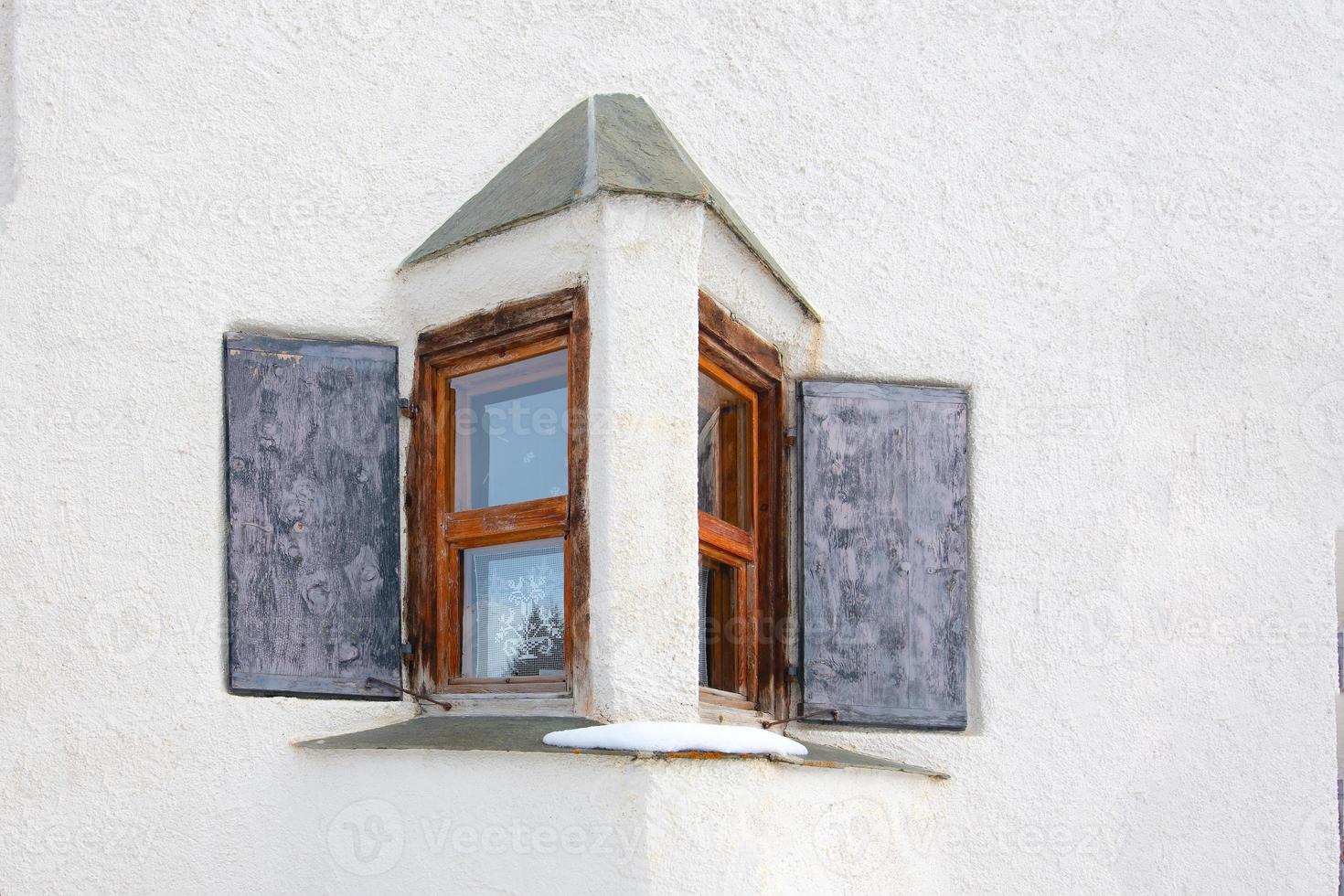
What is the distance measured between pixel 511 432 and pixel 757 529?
864 mm

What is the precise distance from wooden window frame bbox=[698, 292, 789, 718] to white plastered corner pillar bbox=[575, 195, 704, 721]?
292mm

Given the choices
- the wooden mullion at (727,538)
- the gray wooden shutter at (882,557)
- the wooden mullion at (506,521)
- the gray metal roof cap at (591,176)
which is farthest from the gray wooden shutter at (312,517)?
the gray wooden shutter at (882,557)

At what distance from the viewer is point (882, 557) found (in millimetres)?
5273

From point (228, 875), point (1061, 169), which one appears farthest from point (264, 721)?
point (1061, 169)

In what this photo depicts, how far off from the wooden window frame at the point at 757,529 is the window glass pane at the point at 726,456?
3 centimetres

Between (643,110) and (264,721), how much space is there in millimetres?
2326

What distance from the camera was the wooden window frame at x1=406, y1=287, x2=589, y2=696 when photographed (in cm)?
474

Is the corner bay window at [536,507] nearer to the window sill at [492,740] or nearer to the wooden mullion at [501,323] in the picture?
the wooden mullion at [501,323]

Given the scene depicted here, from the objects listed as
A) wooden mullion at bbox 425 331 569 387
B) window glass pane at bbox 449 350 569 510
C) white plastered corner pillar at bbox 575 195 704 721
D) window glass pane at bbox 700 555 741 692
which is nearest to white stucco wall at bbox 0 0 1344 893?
white plastered corner pillar at bbox 575 195 704 721

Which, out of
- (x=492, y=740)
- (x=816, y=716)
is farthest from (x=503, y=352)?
(x=816, y=716)

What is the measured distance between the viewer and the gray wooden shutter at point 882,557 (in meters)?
5.18

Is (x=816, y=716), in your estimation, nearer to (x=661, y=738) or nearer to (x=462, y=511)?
(x=661, y=738)

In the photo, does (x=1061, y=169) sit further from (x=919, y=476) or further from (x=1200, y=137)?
(x=919, y=476)

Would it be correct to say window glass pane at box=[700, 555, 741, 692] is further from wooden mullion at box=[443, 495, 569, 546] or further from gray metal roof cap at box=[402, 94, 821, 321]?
gray metal roof cap at box=[402, 94, 821, 321]
